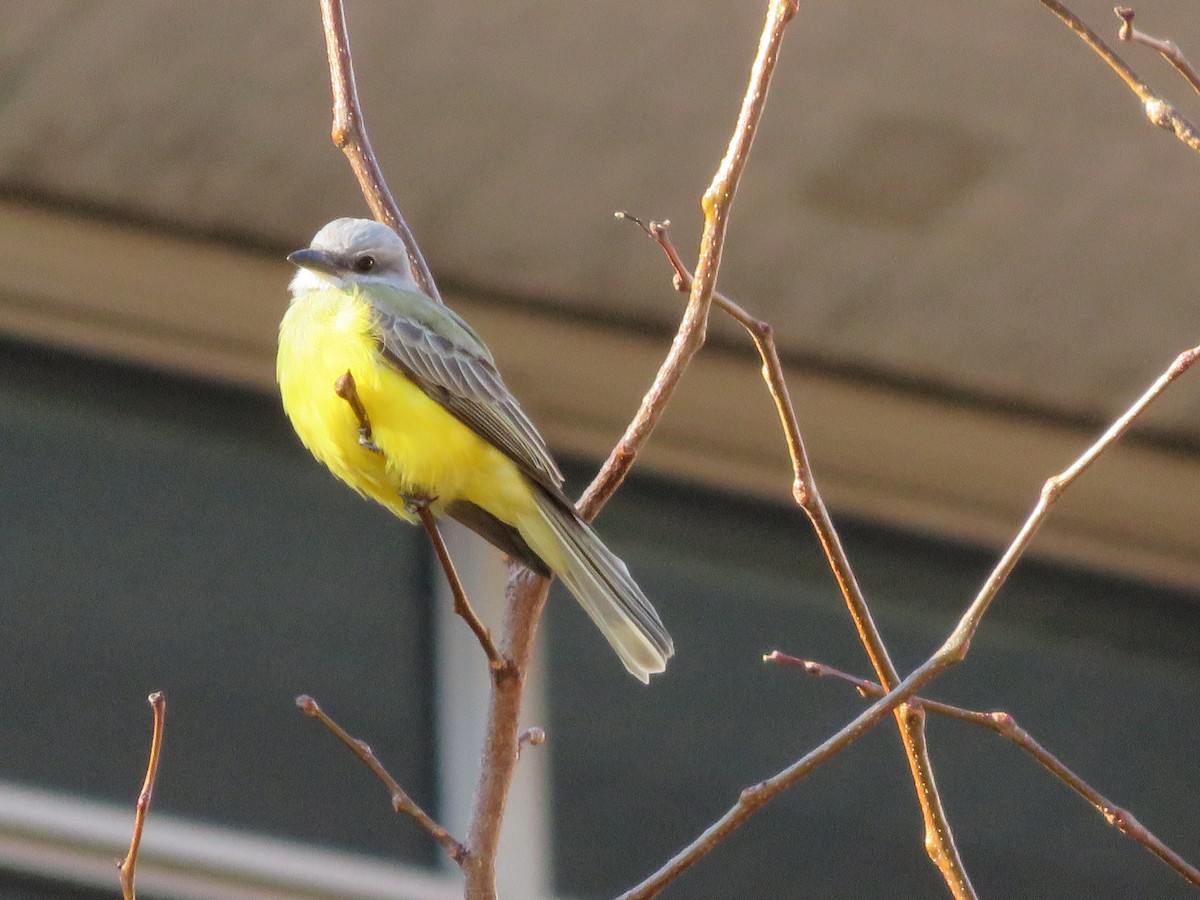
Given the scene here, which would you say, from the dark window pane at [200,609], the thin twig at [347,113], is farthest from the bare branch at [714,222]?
the dark window pane at [200,609]

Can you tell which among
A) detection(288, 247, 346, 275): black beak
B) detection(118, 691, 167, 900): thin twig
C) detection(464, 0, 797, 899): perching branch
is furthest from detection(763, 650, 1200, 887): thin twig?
detection(288, 247, 346, 275): black beak

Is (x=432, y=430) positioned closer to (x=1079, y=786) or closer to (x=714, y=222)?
(x=714, y=222)

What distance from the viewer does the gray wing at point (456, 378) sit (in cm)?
390

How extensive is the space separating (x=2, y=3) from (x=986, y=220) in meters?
3.49

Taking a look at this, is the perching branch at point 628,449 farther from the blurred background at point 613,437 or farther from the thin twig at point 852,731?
the blurred background at point 613,437

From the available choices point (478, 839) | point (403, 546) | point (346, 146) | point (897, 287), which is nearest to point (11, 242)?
point (403, 546)

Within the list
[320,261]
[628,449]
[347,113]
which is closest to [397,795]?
[628,449]

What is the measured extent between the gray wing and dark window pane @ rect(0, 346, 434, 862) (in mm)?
3110

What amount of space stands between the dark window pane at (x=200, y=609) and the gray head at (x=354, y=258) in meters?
2.78

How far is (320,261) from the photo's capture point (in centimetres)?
429

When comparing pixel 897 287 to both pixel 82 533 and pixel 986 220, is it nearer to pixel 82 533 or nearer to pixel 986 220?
pixel 986 220

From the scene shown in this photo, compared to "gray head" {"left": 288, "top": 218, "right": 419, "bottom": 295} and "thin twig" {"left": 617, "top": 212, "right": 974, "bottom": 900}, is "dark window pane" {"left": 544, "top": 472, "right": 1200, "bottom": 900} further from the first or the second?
"thin twig" {"left": 617, "top": 212, "right": 974, "bottom": 900}

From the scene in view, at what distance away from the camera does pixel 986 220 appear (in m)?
7.17

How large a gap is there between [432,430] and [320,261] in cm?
64
